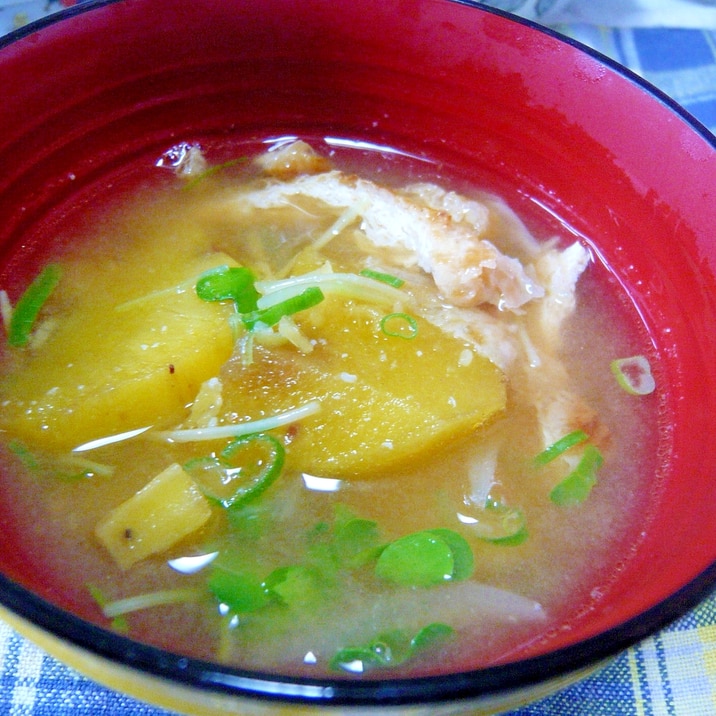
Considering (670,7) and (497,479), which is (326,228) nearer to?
(497,479)

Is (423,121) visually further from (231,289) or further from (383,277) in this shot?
(231,289)

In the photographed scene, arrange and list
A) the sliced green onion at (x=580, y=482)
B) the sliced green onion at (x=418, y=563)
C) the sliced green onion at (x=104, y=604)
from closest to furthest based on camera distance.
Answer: the sliced green onion at (x=104, y=604) < the sliced green onion at (x=418, y=563) < the sliced green onion at (x=580, y=482)

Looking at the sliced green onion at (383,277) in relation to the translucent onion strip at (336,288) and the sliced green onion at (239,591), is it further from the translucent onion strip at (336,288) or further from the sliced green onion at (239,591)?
the sliced green onion at (239,591)

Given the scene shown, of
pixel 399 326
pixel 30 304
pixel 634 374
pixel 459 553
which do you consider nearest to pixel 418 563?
pixel 459 553

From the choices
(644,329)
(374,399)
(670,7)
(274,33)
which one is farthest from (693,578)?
(670,7)

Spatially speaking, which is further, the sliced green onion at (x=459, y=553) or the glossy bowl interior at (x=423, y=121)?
the glossy bowl interior at (x=423, y=121)

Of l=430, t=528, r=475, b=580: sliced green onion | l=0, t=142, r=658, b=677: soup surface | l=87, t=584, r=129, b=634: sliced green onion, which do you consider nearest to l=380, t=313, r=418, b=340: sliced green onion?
l=0, t=142, r=658, b=677: soup surface

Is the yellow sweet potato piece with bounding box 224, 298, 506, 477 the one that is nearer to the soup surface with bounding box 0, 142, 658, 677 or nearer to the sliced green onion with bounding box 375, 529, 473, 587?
Result: the soup surface with bounding box 0, 142, 658, 677

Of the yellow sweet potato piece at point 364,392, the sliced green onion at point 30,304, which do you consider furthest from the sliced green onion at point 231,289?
the sliced green onion at point 30,304
